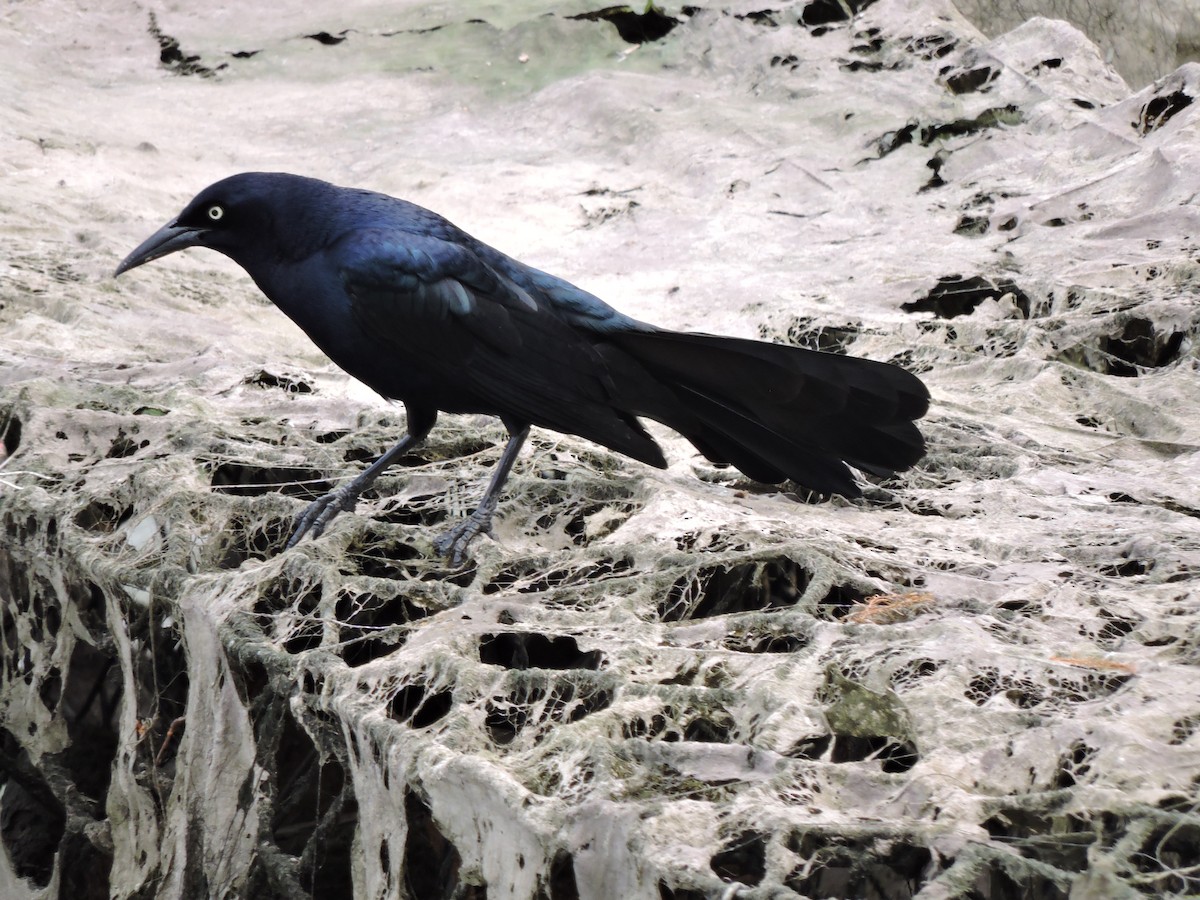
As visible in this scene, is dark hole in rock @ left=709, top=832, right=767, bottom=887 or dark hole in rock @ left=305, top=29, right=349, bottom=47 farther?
dark hole in rock @ left=305, top=29, right=349, bottom=47

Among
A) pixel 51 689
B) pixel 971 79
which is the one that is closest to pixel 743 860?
pixel 51 689

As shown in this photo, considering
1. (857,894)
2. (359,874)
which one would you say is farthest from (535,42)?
(857,894)

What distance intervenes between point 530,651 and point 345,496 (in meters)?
0.74

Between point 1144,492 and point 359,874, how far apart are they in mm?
2061

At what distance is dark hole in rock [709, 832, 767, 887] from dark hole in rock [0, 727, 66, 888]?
83.4 inches

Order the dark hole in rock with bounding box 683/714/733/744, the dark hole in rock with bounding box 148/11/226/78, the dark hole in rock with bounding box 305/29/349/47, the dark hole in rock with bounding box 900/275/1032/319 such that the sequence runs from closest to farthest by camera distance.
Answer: the dark hole in rock with bounding box 683/714/733/744 → the dark hole in rock with bounding box 900/275/1032/319 → the dark hole in rock with bounding box 148/11/226/78 → the dark hole in rock with bounding box 305/29/349/47

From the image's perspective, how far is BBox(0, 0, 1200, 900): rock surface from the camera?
5.67 feet

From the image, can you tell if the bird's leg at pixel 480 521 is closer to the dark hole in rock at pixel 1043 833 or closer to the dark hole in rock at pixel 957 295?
the dark hole in rock at pixel 1043 833

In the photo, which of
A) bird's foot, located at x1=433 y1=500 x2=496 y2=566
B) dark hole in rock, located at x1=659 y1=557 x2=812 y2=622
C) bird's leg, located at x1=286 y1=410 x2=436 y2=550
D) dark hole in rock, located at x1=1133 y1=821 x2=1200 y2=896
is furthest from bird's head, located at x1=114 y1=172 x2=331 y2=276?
dark hole in rock, located at x1=1133 y1=821 x2=1200 y2=896

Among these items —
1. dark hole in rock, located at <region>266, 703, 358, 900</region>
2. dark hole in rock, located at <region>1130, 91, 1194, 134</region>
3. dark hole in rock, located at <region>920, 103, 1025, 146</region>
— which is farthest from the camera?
dark hole in rock, located at <region>920, 103, 1025, 146</region>

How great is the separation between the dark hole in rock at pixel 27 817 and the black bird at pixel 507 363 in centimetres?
105

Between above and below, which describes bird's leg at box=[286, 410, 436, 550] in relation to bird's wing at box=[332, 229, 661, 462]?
below

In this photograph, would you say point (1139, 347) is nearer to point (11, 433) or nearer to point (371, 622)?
point (371, 622)

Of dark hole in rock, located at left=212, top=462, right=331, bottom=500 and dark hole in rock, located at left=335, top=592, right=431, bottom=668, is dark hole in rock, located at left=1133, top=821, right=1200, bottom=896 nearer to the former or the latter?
dark hole in rock, located at left=335, top=592, right=431, bottom=668
